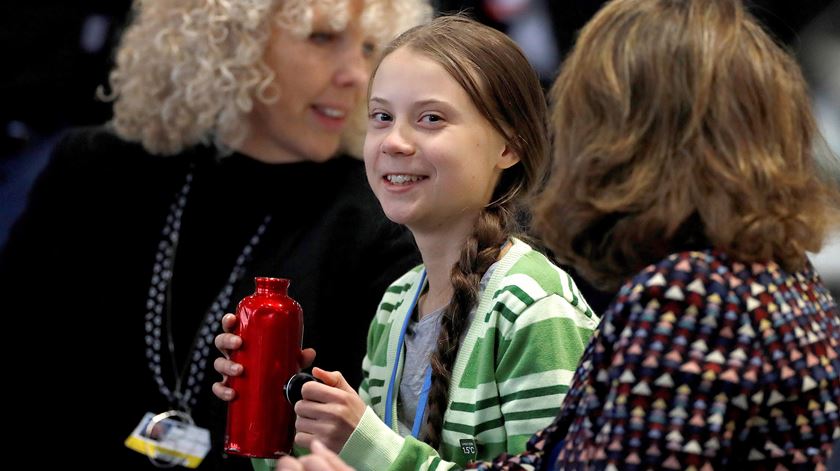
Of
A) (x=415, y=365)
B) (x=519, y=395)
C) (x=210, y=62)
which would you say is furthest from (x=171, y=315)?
(x=519, y=395)

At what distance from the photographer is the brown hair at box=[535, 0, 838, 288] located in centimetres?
111

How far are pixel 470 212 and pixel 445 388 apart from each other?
0.82 ft

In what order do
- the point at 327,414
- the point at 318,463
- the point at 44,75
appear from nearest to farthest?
the point at 318,463 < the point at 327,414 < the point at 44,75

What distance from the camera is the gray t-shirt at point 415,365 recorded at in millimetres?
1563

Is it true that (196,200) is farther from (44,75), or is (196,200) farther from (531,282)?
(531,282)

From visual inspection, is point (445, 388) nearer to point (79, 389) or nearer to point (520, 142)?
point (520, 142)

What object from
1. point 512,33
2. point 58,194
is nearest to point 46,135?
point 58,194

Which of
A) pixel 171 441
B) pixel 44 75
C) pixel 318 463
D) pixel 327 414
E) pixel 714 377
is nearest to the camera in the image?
pixel 714 377

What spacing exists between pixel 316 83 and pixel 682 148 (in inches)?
52.1

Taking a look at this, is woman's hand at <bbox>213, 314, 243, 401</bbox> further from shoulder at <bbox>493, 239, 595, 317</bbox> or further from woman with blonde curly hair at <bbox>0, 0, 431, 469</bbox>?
woman with blonde curly hair at <bbox>0, 0, 431, 469</bbox>

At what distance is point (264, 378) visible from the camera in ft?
4.83

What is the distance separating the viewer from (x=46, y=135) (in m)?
3.21

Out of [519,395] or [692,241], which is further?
[519,395]

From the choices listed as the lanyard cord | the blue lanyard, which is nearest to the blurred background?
the lanyard cord
